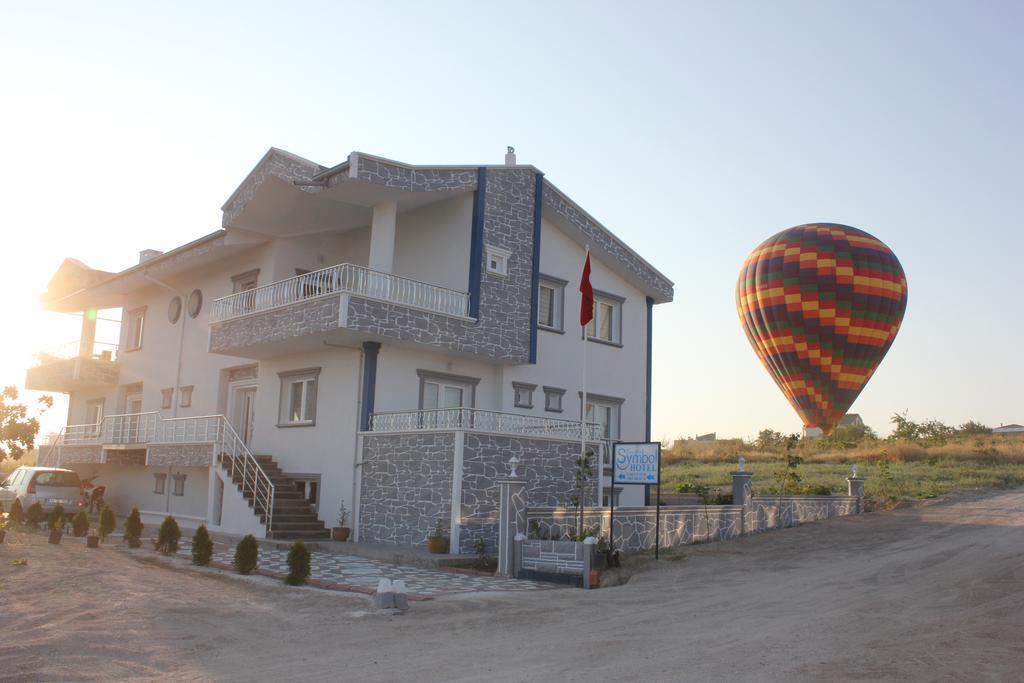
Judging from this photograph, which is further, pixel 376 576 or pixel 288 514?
pixel 288 514

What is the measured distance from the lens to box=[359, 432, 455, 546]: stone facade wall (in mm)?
18016

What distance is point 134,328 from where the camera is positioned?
3184 cm

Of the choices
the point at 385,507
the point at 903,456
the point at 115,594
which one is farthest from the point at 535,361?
the point at 903,456

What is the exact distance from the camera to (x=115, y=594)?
12.2 metres

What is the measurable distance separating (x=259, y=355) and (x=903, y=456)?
3335 centimetres

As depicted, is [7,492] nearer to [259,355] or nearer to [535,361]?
[259,355]

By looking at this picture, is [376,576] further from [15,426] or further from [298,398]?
[15,426]

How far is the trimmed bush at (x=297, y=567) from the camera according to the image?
529 inches

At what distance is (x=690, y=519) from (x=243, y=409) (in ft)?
45.4

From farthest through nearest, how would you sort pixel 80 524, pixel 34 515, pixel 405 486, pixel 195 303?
pixel 195 303 → pixel 34 515 → pixel 80 524 → pixel 405 486

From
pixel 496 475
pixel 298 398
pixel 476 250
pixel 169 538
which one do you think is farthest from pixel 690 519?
pixel 169 538

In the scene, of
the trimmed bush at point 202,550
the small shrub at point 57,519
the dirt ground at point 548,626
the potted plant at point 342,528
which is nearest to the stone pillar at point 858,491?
the dirt ground at point 548,626

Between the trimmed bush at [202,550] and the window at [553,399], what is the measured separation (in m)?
11.0

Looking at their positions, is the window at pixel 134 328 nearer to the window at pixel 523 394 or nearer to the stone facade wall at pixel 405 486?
the stone facade wall at pixel 405 486
